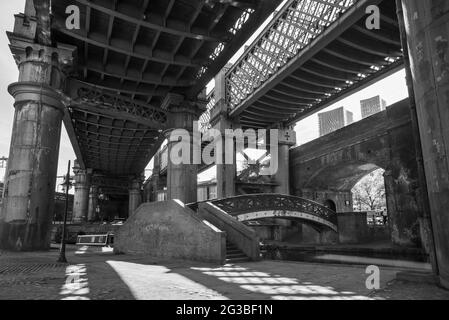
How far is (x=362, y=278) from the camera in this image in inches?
283

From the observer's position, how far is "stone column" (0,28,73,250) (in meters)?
13.6

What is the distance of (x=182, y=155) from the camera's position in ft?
65.6

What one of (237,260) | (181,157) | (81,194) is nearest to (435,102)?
(237,260)

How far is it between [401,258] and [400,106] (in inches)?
377

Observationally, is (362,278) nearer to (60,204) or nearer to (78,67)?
(78,67)

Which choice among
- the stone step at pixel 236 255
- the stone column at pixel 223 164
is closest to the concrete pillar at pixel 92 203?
the stone column at pixel 223 164

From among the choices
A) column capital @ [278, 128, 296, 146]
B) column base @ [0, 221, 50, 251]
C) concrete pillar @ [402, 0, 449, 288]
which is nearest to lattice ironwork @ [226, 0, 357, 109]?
column capital @ [278, 128, 296, 146]

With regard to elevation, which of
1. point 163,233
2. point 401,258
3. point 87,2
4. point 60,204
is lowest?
point 401,258

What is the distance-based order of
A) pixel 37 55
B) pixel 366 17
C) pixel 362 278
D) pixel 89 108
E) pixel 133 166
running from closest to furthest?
pixel 362 278
pixel 37 55
pixel 366 17
pixel 89 108
pixel 133 166

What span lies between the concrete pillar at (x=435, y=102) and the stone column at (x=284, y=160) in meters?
28.1

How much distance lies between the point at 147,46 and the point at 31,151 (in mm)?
7885

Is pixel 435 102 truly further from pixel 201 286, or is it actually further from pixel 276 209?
pixel 276 209

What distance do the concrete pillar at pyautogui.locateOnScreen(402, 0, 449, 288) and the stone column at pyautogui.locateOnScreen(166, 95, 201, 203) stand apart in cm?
1497
